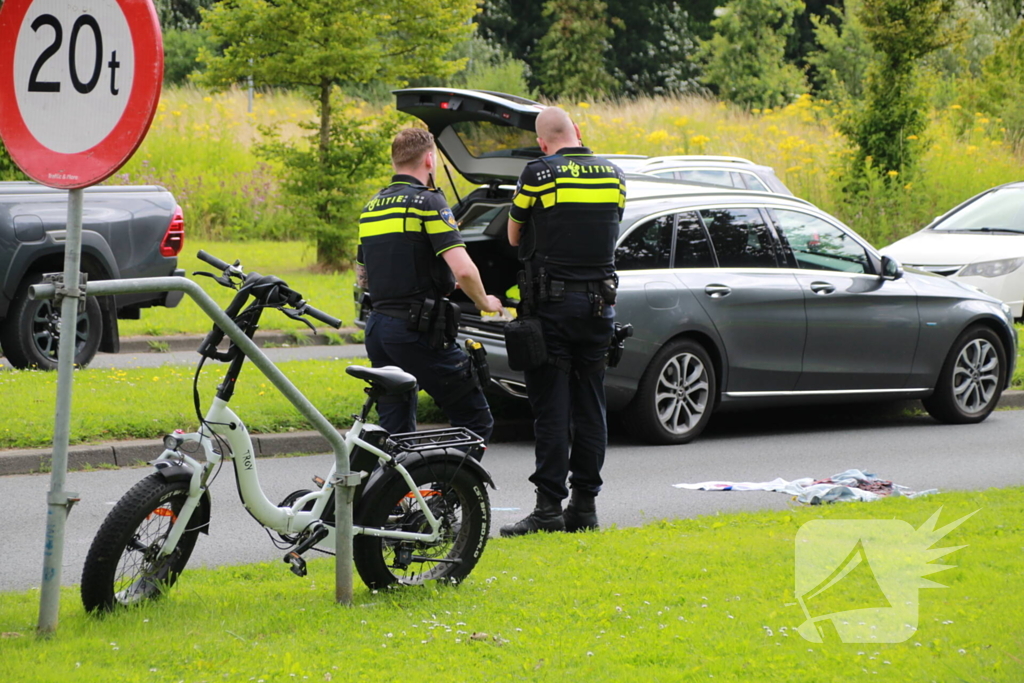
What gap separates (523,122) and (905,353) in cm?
383

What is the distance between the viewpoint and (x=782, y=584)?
5227 mm

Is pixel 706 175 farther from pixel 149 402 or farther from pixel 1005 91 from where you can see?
pixel 1005 91

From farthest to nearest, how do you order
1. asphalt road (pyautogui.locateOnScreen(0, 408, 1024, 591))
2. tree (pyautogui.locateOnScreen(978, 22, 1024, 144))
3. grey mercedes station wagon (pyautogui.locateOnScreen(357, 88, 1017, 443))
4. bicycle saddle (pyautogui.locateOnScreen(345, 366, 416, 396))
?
tree (pyautogui.locateOnScreen(978, 22, 1024, 144)) < grey mercedes station wagon (pyautogui.locateOnScreen(357, 88, 1017, 443)) < asphalt road (pyautogui.locateOnScreen(0, 408, 1024, 591)) < bicycle saddle (pyautogui.locateOnScreen(345, 366, 416, 396))

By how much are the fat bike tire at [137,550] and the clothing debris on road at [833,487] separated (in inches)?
149

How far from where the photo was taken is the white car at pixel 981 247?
14414mm

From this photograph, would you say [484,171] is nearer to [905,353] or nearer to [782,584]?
[905,353]

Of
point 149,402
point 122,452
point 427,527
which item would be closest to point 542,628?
point 427,527

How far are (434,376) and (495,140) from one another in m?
2.60

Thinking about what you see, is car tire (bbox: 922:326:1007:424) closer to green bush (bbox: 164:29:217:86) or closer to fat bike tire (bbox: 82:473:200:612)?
fat bike tire (bbox: 82:473:200:612)

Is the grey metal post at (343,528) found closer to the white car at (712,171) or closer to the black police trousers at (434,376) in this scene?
the black police trousers at (434,376)

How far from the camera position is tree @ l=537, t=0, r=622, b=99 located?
169 ft

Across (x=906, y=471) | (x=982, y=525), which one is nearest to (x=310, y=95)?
(x=906, y=471)

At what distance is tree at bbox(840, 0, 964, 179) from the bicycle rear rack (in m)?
15.8

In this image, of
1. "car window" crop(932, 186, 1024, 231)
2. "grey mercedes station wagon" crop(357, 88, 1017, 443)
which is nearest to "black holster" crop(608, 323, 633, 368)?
A: "grey mercedes station wagon" crop(357, 88, 1017, 443)
